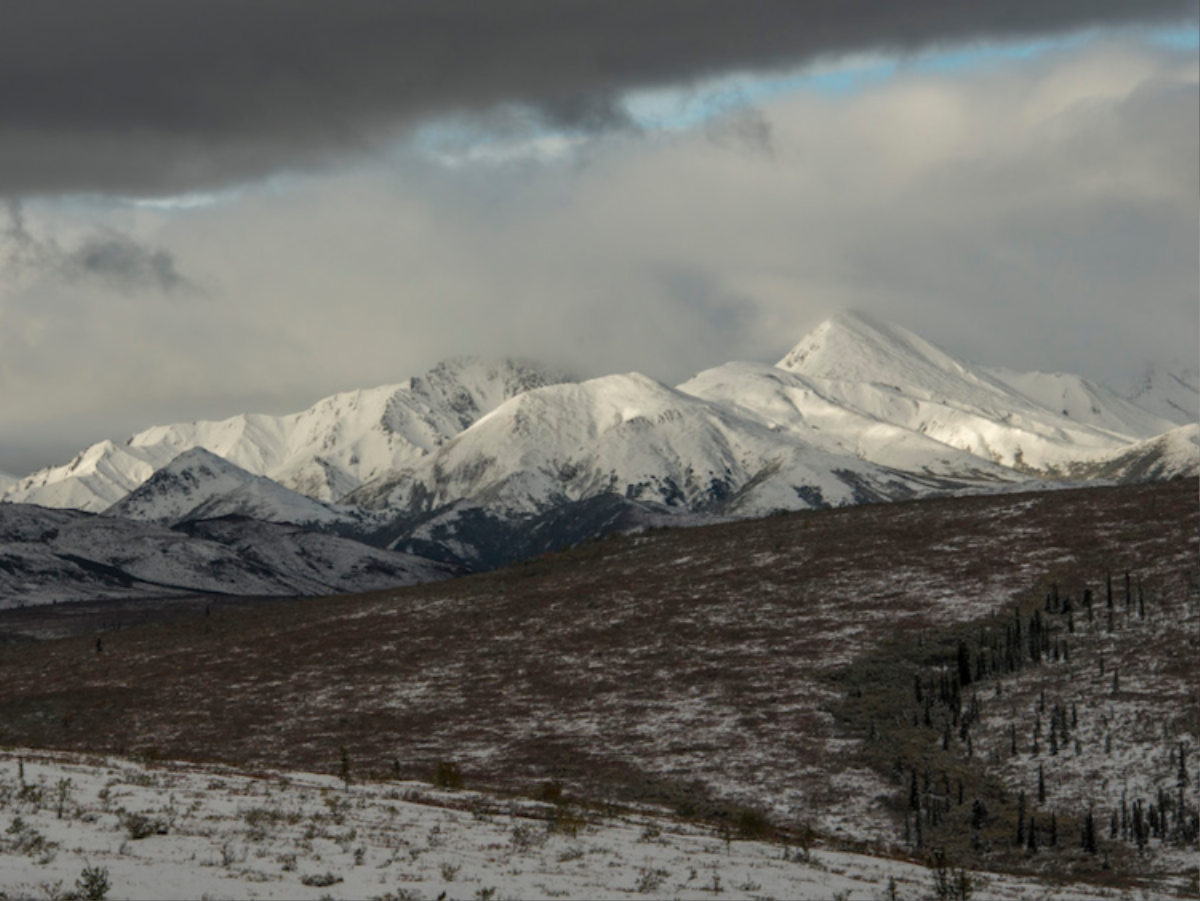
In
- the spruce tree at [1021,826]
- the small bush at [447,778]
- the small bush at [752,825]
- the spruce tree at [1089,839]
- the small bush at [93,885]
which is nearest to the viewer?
the small bush at [93,885]

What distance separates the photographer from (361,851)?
102ft

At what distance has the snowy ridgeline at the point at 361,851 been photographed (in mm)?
27422

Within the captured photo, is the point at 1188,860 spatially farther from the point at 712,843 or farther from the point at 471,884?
the point at 471,884

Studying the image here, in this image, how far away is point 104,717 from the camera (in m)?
85.4

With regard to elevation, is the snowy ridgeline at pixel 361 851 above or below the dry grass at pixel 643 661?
below

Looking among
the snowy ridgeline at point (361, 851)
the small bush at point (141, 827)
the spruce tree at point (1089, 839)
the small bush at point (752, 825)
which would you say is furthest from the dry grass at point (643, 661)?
the small bush at point (141, 827)

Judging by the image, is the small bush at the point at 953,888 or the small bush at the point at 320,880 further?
the small bush at the point at 953,888

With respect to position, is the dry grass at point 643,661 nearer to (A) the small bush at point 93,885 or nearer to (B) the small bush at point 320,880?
(B) the small bush at point 320,880

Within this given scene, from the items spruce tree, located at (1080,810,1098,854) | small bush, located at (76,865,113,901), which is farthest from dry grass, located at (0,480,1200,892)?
small bush, located at (76,865,113,901)

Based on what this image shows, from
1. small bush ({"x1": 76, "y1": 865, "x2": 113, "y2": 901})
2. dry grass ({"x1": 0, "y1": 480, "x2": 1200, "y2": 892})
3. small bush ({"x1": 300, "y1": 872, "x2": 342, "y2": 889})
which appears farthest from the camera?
dry grass ({"x1": 0, "y1": 480, "x2": 1200, "y2": 892})

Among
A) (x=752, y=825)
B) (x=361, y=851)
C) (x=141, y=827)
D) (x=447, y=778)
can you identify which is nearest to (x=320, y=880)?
(x=361, y=851)

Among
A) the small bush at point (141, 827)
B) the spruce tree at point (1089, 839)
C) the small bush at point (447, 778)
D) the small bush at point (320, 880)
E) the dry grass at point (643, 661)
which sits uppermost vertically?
the dry grass at point (643, 661)

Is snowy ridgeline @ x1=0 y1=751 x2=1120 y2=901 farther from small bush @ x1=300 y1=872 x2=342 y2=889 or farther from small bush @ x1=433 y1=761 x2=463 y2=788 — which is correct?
small bush @ x1=433 y1=761 x2=463 y2=788

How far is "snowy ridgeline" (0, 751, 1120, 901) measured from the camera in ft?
90.0
